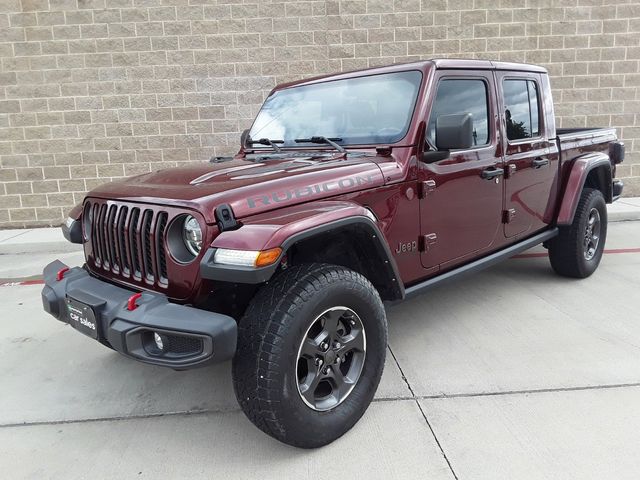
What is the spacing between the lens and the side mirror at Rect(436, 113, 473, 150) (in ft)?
9.37

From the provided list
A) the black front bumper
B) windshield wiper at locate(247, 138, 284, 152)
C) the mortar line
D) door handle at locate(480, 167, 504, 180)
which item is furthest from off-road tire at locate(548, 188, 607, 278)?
the black front bumper

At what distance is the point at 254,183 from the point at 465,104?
6.07 feet

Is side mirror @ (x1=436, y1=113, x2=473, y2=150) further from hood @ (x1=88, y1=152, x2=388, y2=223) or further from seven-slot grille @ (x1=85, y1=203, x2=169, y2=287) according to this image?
seven-slot grille @ (x1=85, y1=203, x2=169, y2=287)

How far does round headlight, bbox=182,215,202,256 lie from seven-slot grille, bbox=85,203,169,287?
0.10m

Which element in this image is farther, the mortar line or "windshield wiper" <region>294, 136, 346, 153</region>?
"windshield wiper" <region>294, 136, 346, 153</region>

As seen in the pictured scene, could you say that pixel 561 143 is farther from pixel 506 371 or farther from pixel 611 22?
pixel 611 22

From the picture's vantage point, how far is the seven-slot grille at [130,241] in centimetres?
240

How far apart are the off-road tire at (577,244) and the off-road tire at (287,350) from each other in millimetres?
2979

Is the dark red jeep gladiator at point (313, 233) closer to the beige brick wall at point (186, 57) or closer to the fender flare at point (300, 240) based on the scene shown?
the fender flare at point (300, 240)

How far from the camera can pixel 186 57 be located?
310 inches

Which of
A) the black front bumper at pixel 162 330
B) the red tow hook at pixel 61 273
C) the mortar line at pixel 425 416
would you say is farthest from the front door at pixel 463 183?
the red tow hook at pixel 61 273

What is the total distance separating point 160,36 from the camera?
781 centimetres

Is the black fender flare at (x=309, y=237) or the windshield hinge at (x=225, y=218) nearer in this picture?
the black fender flare at (x=309, y=237)

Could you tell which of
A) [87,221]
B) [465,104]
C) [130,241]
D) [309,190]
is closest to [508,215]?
[465,104]
